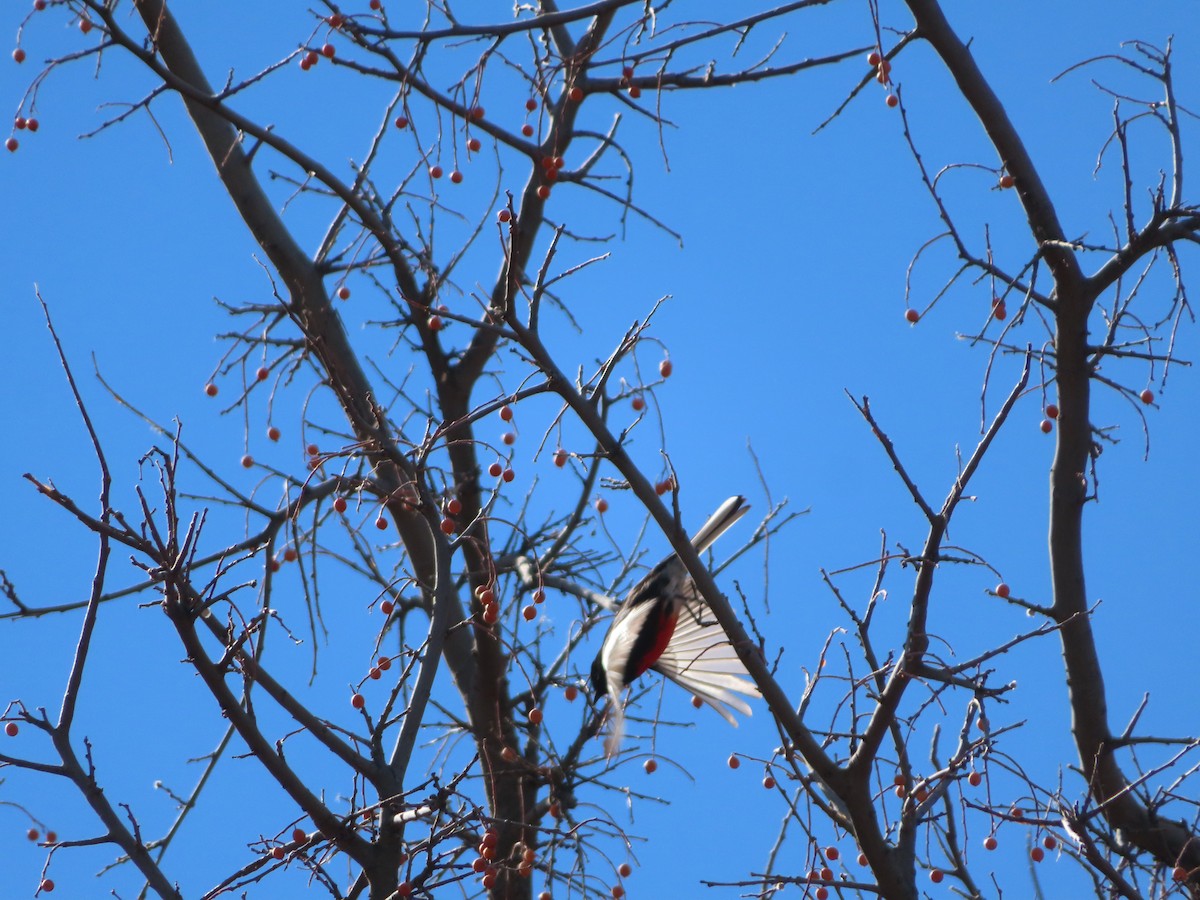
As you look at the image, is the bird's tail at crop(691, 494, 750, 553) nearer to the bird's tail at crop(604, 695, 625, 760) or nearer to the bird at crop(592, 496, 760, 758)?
the bird at crop(592, 496, 760, 758)

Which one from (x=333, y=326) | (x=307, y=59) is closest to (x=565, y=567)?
(x=333, y=326)

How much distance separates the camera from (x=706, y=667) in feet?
14.0

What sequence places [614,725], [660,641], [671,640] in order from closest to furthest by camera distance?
[614,725]
[660,641]
[671,640]

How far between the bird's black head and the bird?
0.12m

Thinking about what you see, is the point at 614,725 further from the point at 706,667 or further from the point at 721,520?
the point at 721,520

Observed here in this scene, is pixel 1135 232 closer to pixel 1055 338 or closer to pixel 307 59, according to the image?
pixel 1055 338

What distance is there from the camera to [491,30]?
2818 mm

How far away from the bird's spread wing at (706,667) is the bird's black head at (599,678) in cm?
23

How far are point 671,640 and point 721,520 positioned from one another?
0.61 metres

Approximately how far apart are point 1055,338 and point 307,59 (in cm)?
219

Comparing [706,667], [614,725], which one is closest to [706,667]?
[706,667]

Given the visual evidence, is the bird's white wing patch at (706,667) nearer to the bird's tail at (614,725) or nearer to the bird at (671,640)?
the bird at (671,640)

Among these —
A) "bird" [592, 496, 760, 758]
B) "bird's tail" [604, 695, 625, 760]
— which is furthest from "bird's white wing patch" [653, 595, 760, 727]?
"bird's tail" [604, 695, 625, 760]

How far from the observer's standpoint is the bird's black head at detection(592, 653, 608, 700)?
4.81 m
